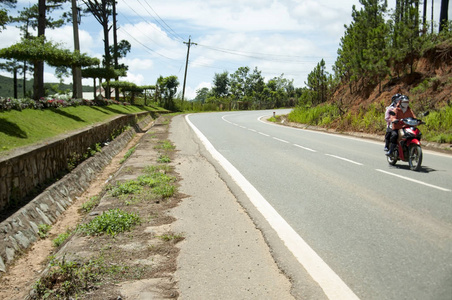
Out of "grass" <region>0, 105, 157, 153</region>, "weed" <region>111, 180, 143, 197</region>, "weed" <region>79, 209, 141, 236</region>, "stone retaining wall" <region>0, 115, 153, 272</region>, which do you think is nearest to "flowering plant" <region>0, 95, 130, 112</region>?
"grass" <region>0, 105, 157, 153</region>

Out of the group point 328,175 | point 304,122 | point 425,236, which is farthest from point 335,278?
point 304,122

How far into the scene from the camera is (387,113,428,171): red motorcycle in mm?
8734

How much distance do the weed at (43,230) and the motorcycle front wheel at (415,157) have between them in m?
7.39

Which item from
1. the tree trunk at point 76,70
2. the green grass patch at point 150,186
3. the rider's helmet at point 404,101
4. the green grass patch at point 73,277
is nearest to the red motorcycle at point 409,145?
the rider's helmet at point 404,101

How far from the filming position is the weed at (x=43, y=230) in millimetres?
6098

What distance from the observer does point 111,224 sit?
4.75m

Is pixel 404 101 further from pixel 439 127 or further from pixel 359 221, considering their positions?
pixel 439 127

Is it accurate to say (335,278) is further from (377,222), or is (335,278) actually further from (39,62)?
(39,62)

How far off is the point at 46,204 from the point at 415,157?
7.66 metres

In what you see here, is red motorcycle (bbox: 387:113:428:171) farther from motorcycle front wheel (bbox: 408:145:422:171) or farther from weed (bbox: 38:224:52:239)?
weed (bbox: 38:224:52:239)

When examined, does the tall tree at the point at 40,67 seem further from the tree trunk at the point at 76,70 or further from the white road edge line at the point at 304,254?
the white road edge line at the point at 304,254

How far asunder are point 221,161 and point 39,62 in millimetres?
14057

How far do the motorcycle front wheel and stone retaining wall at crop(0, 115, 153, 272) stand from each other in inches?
291

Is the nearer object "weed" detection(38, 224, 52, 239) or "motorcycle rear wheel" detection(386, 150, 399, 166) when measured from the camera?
"weed" detection(38, 224, 52, 239)
